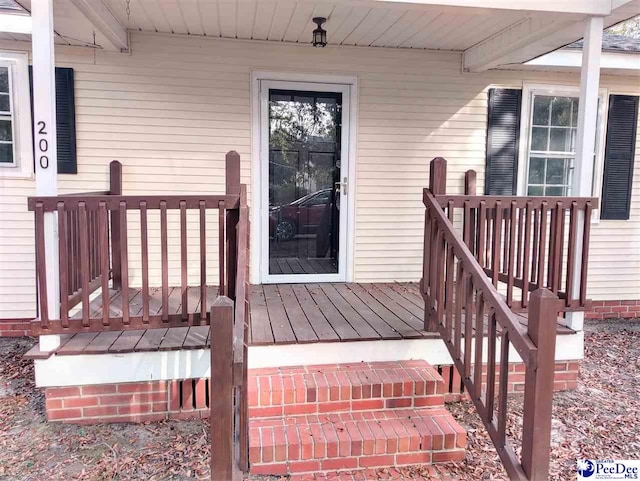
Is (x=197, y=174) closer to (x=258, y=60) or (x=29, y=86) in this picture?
(x=258, y=60)

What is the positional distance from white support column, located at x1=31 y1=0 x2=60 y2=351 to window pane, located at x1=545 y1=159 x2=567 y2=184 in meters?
4.58

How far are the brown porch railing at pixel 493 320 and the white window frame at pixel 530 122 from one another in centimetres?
168

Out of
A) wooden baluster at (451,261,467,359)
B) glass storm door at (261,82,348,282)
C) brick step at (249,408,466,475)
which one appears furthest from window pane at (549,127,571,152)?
brick step at (249,408,466,475)

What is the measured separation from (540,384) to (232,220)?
6.14 feet

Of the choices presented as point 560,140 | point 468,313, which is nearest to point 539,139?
point 560,140

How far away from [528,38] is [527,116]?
1.30 metres

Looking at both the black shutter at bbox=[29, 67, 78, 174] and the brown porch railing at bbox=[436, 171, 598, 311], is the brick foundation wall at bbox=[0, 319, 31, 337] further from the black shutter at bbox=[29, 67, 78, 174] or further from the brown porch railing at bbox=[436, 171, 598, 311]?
the brown porch railing at bbox=[436, 171, 598, 311]

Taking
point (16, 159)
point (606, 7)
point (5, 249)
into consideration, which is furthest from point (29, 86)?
point (606, 7)

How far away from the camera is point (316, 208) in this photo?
15.1 feet

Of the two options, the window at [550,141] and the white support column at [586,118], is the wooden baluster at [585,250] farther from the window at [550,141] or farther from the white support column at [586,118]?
the window at [550,141]

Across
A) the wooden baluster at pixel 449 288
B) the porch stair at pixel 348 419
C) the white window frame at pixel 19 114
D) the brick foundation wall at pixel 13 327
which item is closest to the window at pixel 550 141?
the wooden baluster at pixel 449 288

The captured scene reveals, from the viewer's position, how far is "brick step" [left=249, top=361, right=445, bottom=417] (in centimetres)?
262

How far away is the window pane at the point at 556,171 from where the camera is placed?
16.3ft

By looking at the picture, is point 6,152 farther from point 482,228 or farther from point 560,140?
point 560,140
